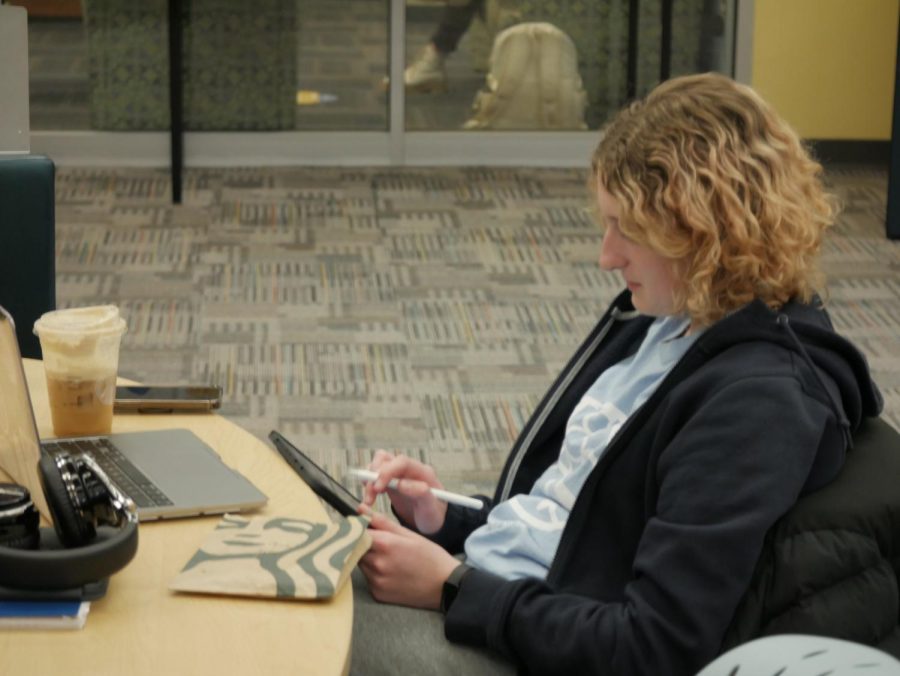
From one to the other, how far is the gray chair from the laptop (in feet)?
3.48

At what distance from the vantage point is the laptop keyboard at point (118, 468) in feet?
5.53

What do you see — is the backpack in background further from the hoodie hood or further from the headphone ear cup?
the headphone ear cup

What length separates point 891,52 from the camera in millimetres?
7051

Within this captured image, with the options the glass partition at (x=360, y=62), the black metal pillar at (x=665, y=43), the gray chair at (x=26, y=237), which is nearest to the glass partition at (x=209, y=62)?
the glass partition at (x=360, y=62)

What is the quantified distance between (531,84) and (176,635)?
6058 millimetres

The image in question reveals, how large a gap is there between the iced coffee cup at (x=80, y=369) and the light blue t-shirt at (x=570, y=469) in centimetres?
50

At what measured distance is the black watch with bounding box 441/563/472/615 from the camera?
166 cm

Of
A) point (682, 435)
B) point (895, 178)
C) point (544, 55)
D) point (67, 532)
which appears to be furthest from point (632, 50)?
point (67, 532)

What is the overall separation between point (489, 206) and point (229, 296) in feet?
5.44

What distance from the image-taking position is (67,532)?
1.41 m

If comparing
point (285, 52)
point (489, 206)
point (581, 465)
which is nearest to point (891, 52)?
point (489, 206)

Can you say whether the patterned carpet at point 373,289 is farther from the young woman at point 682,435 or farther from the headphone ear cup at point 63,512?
the headphone ear cup at point 63,512

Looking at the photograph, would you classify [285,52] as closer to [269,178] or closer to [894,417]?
[269,178]

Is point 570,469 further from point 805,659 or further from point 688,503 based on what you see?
point 805,659
